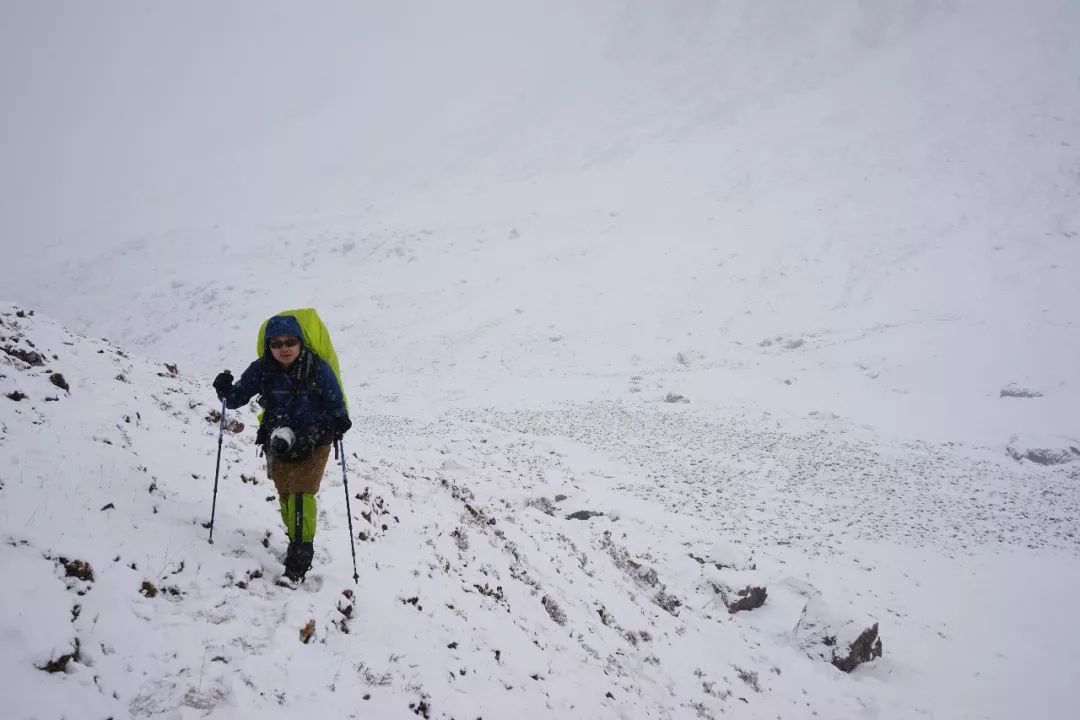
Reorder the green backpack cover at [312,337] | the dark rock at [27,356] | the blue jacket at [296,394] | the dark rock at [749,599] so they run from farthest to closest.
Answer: the dark rock at [749,599] < the dark rock at [27,356] < the green backpack cover at [312,337] < the blue jacket at [296,394]

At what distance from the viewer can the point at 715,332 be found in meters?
34.5

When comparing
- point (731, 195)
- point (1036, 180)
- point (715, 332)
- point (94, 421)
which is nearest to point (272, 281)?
point (715, 332)

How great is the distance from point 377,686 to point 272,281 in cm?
4480

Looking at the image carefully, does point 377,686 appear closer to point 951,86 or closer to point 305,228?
point 305,228

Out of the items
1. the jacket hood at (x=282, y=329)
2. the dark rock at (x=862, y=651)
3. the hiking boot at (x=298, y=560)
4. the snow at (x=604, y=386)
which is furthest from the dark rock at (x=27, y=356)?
the dark rock at (x=862, y=651)

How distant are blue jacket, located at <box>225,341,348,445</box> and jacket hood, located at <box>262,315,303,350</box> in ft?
0.69

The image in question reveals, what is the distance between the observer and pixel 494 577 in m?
7.72

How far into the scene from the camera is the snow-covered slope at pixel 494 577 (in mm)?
4219

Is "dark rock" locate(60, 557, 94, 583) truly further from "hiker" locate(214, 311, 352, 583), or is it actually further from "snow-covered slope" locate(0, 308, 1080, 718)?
"hiker" locate(214, 311, 352, 583)

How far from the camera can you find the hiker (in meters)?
5.09

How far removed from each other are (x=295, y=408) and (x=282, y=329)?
83 centimetres

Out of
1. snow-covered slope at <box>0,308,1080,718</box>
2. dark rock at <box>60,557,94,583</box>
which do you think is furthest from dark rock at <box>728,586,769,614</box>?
dark rock at <box>60,557,94,583</box>

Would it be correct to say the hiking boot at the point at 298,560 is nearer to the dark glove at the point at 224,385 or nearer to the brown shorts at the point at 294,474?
the brown shorts at the point at 294,474

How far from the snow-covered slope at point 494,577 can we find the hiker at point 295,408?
86 centimetres
